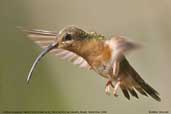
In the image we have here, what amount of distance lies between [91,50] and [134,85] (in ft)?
0.81

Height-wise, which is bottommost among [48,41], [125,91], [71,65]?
[125,91]

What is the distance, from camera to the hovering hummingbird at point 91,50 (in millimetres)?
1388

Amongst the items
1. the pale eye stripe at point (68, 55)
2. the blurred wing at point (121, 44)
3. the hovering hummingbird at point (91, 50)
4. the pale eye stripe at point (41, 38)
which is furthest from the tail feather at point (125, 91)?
the pale eye stripe at point (41, 38)

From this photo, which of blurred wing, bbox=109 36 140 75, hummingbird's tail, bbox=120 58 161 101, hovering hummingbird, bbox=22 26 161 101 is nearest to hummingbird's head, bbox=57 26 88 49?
hovering hummingbird, bbox=22 26 161 101

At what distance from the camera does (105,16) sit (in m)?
1.46

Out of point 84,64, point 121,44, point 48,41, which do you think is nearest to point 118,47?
point 121,44

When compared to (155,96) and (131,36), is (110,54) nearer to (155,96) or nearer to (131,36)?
(131,36)

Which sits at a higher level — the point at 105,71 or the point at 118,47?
the point at 118,47

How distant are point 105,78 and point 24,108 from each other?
1.18 feet

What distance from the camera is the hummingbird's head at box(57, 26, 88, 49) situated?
1.38m

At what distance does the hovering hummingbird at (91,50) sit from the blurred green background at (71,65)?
0.03 metres

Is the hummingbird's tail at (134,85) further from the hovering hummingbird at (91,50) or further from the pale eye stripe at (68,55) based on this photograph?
the pale eye stripe at (68,55)

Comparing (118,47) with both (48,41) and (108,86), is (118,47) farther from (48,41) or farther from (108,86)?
(48,41)

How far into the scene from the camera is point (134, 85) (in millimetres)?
1443
